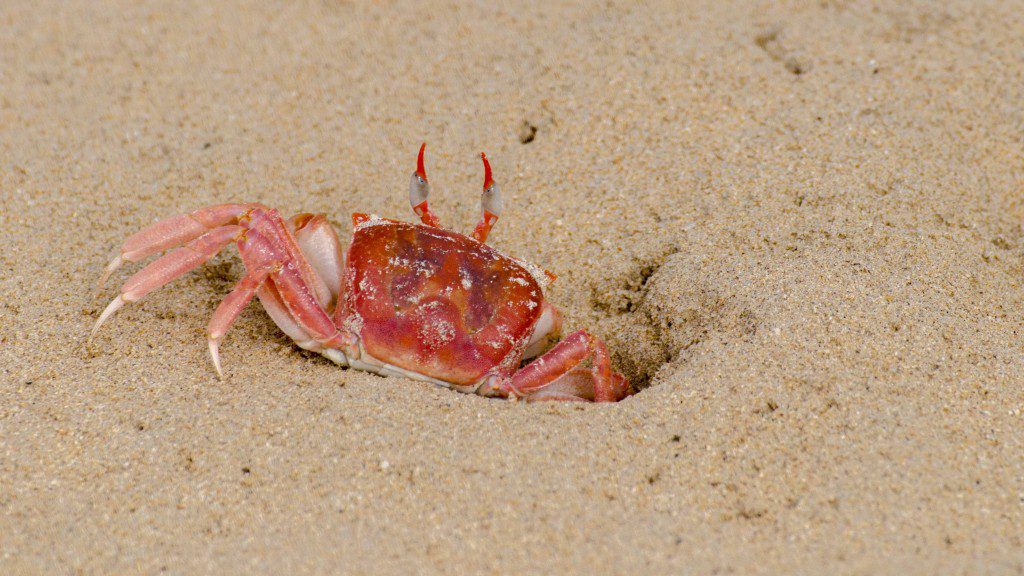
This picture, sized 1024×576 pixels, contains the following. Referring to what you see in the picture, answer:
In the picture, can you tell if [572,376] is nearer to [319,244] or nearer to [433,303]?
[433,303]

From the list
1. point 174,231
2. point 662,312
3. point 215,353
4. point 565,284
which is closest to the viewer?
point 215,353

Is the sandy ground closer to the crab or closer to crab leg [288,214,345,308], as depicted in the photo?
the crab

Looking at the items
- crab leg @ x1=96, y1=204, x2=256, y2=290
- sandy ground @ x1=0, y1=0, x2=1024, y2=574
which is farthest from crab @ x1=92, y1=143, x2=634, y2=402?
sandy ground @ x1=0, y1=0, x2=1024, y2=574

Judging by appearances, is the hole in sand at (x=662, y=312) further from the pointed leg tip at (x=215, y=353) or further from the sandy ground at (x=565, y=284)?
the pointed leg tip at (x=215, y=353)

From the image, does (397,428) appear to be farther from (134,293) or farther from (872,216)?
(872,216)

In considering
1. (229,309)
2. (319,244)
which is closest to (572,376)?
(319,244)

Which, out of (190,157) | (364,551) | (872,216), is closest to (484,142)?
(190,157)
